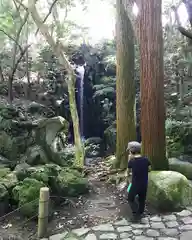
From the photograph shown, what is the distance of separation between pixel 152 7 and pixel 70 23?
601 cm

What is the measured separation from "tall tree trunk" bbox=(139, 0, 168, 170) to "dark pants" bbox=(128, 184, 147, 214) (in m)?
1.42

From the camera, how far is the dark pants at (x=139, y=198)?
5211mm

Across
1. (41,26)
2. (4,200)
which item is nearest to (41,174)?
(4,200)

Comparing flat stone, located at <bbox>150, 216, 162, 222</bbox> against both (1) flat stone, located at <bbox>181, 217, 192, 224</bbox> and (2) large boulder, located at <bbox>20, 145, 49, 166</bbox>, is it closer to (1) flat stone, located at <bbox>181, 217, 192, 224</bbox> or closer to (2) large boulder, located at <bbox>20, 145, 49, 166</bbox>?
(1) flat stone, located at <bbox>181, 217, 192, 224</bbox>

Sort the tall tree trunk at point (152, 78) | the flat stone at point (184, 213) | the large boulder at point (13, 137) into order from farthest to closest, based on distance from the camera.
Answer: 1. the large boulder at point (13, 137)
2. the tall tree trunk at point (152, 78)
3. the flat stone at point (184, 213)

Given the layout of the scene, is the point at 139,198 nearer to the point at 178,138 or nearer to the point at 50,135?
the point at 50,135

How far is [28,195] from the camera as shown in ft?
18.3

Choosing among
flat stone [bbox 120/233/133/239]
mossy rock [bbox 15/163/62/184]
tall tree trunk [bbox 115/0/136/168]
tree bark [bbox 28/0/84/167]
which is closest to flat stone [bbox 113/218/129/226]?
flat stone [bbox 120/233/133/239]

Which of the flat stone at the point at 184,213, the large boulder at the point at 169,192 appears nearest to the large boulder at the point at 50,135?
the large boulder at the point at 169,192

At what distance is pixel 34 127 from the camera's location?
9.36m

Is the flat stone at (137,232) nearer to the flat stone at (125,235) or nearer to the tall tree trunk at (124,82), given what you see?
the flat stone at (125,235)

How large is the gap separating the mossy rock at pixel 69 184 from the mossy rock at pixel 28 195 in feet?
1.82

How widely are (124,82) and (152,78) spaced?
1749 millimetres

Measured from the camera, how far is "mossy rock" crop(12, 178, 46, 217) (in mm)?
5391
